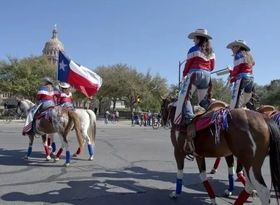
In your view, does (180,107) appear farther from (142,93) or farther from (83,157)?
(142,93)

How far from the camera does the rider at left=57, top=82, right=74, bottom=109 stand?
41.8ft

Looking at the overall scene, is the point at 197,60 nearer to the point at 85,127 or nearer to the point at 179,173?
the point at 179,173

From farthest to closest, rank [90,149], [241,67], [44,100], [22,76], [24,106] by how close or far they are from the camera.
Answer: [22,76] < [24,106] < [90,149] < [44,100] < [241,67]

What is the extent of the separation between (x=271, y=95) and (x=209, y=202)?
8796 centimetres

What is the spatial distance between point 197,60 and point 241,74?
1671mm

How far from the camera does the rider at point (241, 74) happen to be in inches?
344

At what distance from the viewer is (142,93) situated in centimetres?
7131

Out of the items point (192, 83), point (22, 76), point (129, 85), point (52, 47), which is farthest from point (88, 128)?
point (52, 47)

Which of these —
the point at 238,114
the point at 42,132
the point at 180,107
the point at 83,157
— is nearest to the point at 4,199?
the point at 180,107

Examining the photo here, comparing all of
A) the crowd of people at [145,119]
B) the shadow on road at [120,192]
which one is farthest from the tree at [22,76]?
the shadow on road at [120,192]

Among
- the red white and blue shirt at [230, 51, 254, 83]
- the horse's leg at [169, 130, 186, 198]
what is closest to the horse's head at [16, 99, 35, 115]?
the horse's leg at [169, 130, 186, 198]

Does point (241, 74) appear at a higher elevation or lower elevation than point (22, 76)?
lower

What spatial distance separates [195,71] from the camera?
7.61 metres

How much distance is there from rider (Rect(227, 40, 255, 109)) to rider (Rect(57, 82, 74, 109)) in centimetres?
560
